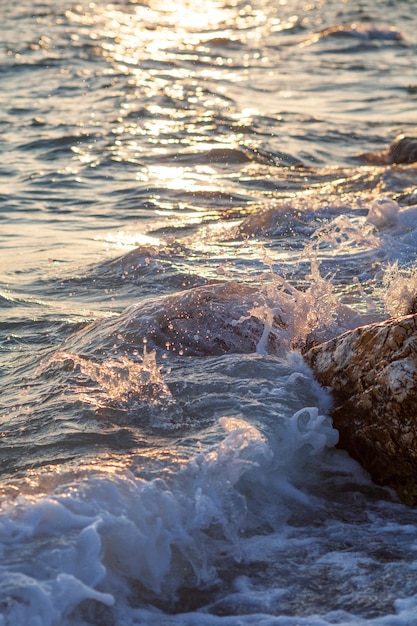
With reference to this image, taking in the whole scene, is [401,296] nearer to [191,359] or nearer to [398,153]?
[191,359]

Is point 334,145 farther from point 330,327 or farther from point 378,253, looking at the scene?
point 330,327

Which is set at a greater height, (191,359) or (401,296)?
(401,296)

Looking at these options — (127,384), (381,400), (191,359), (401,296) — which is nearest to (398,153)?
(401,296)

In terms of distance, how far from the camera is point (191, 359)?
5262 millimetres

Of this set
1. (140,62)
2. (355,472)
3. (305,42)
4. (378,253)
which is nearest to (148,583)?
(355,472)

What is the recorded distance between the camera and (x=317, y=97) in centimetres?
1652

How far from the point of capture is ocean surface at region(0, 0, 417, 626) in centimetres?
336

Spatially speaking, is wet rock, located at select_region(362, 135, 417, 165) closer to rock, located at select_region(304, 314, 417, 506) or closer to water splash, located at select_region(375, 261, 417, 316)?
water splash, located at select_region(375, 261, 417, 316)

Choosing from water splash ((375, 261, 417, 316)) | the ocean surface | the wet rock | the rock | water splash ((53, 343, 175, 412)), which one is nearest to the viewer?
the ocean surface

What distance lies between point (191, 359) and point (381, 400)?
1.39 m

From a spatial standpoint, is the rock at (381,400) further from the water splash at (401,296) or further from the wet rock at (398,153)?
the wet rock at (398,153)

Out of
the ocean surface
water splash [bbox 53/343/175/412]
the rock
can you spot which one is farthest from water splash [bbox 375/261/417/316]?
water splash [bbox 53/343/175/412]

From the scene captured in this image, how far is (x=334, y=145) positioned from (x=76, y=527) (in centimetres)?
1038

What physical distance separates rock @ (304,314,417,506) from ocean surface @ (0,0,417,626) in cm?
8
